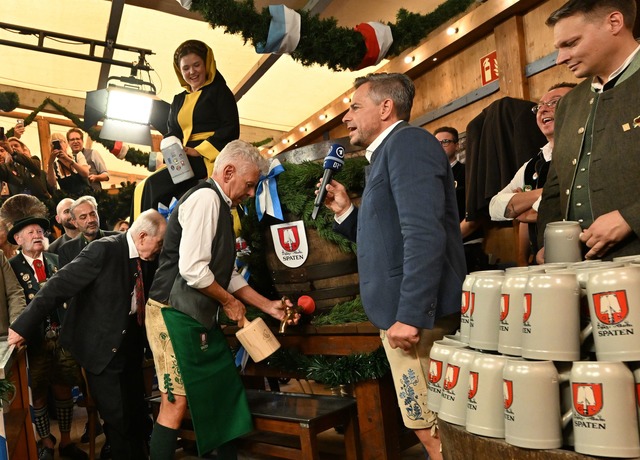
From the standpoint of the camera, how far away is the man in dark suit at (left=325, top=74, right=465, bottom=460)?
178 centimetres

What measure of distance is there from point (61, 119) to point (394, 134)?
33.0ft

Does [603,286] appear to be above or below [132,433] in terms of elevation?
above

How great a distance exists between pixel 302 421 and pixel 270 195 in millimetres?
1030

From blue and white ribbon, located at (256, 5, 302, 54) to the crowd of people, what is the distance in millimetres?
383

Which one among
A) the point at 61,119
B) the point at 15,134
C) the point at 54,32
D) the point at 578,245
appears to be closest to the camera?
the point at 578,245

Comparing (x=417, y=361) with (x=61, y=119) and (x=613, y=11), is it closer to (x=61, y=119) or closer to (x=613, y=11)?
(x=613, y=11)

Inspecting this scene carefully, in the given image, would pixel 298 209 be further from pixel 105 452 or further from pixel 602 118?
pixel 105 452

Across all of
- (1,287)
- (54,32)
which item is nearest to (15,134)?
(54,32)

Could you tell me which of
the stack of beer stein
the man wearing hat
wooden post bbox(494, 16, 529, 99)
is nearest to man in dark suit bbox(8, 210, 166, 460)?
the man wearing hat

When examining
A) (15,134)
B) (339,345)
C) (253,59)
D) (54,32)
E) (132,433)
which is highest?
(54,32)

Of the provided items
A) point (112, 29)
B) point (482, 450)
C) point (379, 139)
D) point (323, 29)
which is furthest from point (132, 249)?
point (112, 29)

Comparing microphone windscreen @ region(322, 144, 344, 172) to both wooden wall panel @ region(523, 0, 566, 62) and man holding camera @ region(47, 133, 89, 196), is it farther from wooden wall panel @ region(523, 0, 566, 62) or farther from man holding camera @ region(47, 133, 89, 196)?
man holding camera @ region(47, 133, 89, 196)

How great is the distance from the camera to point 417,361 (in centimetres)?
190

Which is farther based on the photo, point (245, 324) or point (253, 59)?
point (253, 59)
